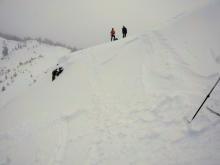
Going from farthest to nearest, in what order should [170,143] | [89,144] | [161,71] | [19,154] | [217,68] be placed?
[161,71] → [217,68] → [19,154] → [89,144] → [170,143]

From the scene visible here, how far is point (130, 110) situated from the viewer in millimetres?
9281

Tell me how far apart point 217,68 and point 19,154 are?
10.2m

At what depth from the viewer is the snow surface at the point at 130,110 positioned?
7621 millimetres

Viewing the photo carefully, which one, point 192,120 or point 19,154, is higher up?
point 192,120

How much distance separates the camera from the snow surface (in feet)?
Result: 25.0

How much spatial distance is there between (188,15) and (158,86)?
731cm

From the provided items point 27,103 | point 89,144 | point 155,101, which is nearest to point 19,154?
point 89,144

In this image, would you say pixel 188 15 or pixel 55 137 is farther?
pixel 188 15

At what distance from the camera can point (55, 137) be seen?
924 cm

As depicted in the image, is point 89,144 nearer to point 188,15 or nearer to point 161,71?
point 161,71

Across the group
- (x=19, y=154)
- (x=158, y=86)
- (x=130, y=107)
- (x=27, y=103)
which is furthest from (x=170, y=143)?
(x=27, y=103)

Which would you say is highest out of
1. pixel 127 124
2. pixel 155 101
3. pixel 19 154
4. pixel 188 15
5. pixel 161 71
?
pixel 188 15

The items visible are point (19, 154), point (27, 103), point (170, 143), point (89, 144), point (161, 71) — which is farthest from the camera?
point (27, 103)

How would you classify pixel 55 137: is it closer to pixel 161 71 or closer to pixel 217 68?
pixel 161 71
